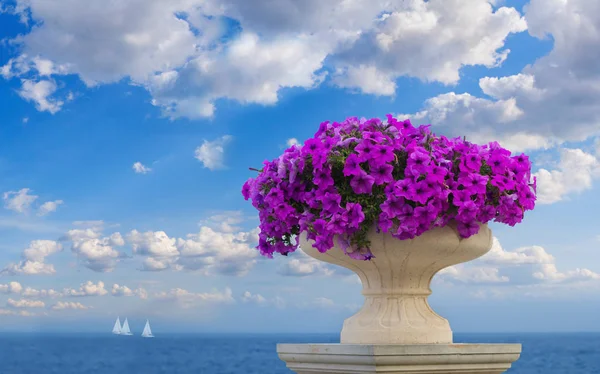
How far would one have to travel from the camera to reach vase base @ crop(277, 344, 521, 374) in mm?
3992

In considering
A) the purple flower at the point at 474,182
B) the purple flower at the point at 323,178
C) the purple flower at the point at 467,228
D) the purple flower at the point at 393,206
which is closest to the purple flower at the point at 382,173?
the purple flower at the point at 393,206

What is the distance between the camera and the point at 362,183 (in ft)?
13.2

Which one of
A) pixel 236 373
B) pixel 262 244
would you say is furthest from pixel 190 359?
pixel 262 244

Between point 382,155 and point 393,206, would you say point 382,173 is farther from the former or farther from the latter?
point 393,206

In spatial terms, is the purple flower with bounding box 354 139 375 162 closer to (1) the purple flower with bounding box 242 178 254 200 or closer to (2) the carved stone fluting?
(2) the carved stone fluting

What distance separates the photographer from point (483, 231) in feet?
14.5

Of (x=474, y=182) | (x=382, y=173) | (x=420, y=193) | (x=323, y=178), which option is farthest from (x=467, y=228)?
(x=323, y=178)

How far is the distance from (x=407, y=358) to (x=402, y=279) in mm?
583

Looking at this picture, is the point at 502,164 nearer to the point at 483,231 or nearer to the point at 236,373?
the point at 483,231

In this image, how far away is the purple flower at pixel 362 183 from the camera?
13.1ft

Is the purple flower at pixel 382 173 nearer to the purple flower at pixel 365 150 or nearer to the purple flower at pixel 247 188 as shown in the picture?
the purple flower at pixel 365 150

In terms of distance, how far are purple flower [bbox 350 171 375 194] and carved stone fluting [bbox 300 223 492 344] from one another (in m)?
0.29

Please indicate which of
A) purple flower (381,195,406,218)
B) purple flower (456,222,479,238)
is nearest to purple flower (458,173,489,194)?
purple flower (456,222,479,238)

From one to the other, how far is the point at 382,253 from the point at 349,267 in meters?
0.44
